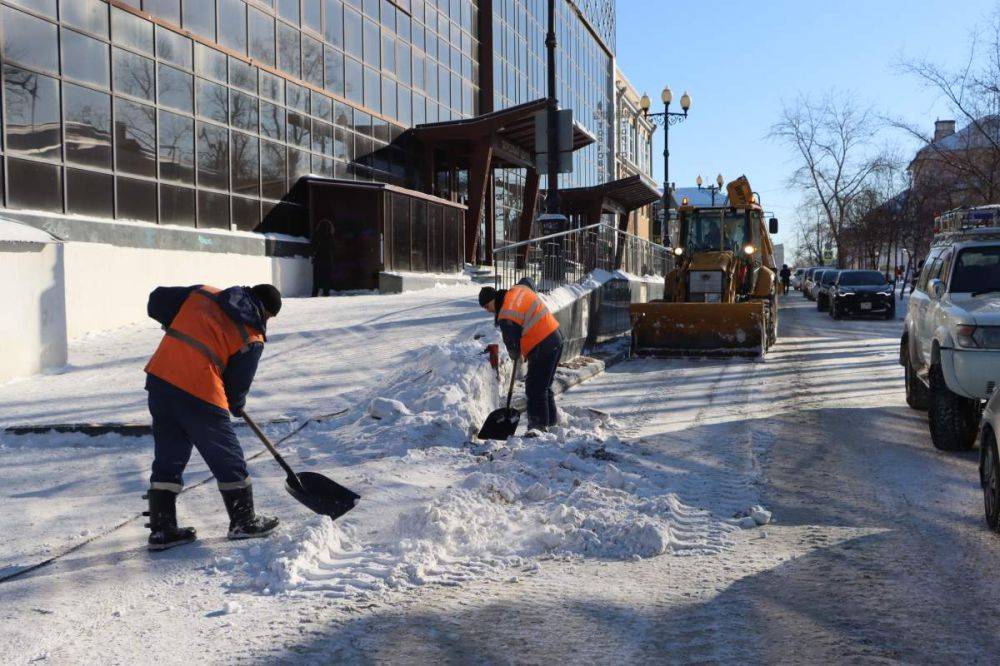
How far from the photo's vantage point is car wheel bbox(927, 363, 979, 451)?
7.30 m

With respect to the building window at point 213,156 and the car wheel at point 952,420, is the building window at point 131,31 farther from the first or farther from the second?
the car wheel at point 952,420

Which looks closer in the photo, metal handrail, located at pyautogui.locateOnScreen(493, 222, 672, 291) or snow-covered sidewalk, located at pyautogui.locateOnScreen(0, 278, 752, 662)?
snow-covered sidewalk, located at pyautogui.locateOnScreen(0, 278, 752, 662)

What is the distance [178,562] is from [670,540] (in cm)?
277

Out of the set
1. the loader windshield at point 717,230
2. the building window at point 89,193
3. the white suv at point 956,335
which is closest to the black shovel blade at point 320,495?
the white suv at point 956,335

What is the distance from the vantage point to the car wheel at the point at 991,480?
16.5 feet

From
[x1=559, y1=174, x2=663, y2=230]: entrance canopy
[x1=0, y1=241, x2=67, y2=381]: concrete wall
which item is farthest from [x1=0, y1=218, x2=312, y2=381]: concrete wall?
[x1=559, y1=174, x2=663, y2=230]: entrance canopy

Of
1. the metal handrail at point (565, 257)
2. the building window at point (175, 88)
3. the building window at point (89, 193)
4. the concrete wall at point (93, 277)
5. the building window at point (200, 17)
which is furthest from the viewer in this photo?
the building window at point (200, 17)

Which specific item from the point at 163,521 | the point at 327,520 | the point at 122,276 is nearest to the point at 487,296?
the point at 327,520

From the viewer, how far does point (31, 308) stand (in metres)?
10.2

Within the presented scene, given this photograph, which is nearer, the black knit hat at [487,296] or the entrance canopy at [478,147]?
the black knit hat at [487,296]

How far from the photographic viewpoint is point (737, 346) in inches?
587

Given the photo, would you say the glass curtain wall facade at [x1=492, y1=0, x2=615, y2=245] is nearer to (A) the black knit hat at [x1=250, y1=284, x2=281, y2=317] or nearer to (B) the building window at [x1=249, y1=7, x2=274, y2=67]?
(B) the building window at [x1=249, y1=7, x2=274, y2=67]

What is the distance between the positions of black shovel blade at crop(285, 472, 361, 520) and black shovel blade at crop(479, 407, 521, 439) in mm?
2681

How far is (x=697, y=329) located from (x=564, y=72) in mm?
31548
